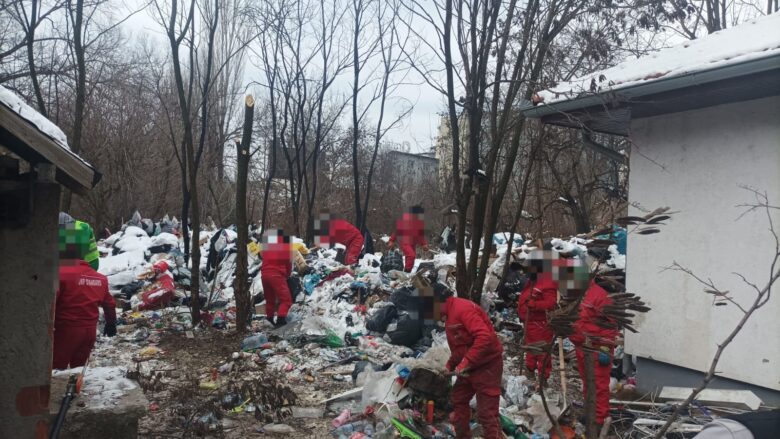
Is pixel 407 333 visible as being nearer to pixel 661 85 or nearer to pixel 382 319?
pixel 382 319

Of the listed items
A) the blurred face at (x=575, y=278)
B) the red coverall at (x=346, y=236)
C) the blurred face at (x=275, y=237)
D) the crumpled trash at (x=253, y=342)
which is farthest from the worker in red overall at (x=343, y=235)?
the blurred face at (x=575, y=278)

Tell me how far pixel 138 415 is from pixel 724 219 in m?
5.33

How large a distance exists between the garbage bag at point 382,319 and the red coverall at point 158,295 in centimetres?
389

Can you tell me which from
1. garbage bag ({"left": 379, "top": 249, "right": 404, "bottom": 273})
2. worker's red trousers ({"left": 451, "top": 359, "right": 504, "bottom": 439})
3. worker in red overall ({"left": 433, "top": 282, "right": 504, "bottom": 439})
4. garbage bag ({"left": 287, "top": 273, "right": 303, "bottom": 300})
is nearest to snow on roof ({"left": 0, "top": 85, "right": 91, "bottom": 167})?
worker in red overall ({"left": 433, "top": 282, "right": 504, "bottom": 439})

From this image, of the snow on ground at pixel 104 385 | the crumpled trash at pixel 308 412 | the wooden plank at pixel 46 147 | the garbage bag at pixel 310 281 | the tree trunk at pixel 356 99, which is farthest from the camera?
the tree trunk at pixel 356 99

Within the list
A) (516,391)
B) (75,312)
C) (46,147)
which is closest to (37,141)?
(46,147)

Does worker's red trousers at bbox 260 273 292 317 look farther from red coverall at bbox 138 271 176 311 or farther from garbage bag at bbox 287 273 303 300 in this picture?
red coverall at bbox 138 271 176 311

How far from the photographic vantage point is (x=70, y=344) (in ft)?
16.3

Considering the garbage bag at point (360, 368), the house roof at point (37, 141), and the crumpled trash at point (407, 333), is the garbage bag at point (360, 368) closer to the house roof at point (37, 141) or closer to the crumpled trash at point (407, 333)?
the crumpled trash at point (407, 333)

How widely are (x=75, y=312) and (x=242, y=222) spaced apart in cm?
281

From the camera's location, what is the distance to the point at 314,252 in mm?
13094

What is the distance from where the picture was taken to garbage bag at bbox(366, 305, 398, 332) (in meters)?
7.79

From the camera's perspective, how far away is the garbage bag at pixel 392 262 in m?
11.2

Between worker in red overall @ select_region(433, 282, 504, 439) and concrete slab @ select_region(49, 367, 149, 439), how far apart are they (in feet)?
7.98
